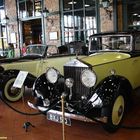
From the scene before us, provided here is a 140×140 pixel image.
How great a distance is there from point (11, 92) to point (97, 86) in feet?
9.41

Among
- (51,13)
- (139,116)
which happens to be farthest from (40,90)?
(51,13)

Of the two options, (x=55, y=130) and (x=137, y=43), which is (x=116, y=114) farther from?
(x=137, y=43)

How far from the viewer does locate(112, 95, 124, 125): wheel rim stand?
13.3 ft

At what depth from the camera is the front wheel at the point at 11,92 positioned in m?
6.24

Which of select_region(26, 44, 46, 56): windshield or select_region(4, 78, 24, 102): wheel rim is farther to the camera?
select_region(26, 44, 46, 56): windshield

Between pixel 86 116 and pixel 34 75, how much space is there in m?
3.38

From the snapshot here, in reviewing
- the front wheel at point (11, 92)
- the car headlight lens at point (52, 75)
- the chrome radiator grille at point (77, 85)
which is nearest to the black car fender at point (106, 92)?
the chrome radiator grille at point (77, 85)

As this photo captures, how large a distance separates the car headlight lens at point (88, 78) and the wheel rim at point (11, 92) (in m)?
2.41

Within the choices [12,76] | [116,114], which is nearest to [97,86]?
[116,114]

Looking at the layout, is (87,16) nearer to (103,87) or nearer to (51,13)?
(51,13)

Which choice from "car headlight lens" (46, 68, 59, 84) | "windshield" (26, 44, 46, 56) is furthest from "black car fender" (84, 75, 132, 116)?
"windshield" (26, 44, 46, 56)

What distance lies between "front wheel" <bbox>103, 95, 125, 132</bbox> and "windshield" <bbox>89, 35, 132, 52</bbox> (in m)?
1.51

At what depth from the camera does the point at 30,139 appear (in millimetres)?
4031

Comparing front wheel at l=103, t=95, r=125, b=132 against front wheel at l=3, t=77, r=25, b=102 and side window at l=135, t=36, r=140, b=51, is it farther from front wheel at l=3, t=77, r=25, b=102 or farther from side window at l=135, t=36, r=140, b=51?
front wheel at l=3, t=77, r=25, b=102
